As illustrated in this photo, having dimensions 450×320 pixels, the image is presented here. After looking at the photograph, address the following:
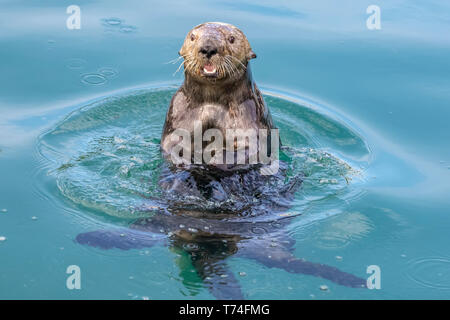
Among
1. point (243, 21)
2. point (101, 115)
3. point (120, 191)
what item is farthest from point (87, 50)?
point (120, 191)

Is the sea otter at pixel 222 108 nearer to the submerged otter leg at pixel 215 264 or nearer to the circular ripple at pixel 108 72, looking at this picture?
the submerged otter leg at pixel 215 264

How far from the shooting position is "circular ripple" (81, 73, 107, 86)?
26.2 feet

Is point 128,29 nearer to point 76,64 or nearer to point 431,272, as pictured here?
point 76,64

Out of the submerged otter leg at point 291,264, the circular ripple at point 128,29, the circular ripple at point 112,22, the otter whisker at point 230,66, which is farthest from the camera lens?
the circular ripple at point 112,22

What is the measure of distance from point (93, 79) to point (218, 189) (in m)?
3.42

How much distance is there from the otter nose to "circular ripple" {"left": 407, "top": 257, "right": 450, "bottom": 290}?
93.5 inches

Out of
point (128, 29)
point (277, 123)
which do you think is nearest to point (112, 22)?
point (128, 29)

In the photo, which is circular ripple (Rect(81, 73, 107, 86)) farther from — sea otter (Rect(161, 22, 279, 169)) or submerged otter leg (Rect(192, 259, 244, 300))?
submerged otter leg (Rect(192, 259, 244, 300))

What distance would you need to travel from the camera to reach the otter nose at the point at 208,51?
518 cm

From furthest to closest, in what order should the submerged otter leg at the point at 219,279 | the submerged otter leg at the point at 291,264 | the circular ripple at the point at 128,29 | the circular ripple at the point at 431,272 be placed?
the circular ripple at the point at 128,29 → the circular ripple at the point at 431,272 → the submerged otter leg at the point at 291,264 → the submerged otter leg at the point at 219,279

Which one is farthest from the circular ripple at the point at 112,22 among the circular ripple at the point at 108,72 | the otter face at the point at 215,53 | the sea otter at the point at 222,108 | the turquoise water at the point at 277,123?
the otter face at the point at 215,53

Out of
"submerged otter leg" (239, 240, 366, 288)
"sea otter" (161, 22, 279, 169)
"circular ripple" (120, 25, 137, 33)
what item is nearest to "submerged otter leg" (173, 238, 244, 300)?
"submerged otter leg" (239, 240, 366, 288)

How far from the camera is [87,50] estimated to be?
8.59 m

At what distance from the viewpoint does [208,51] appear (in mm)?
5184
